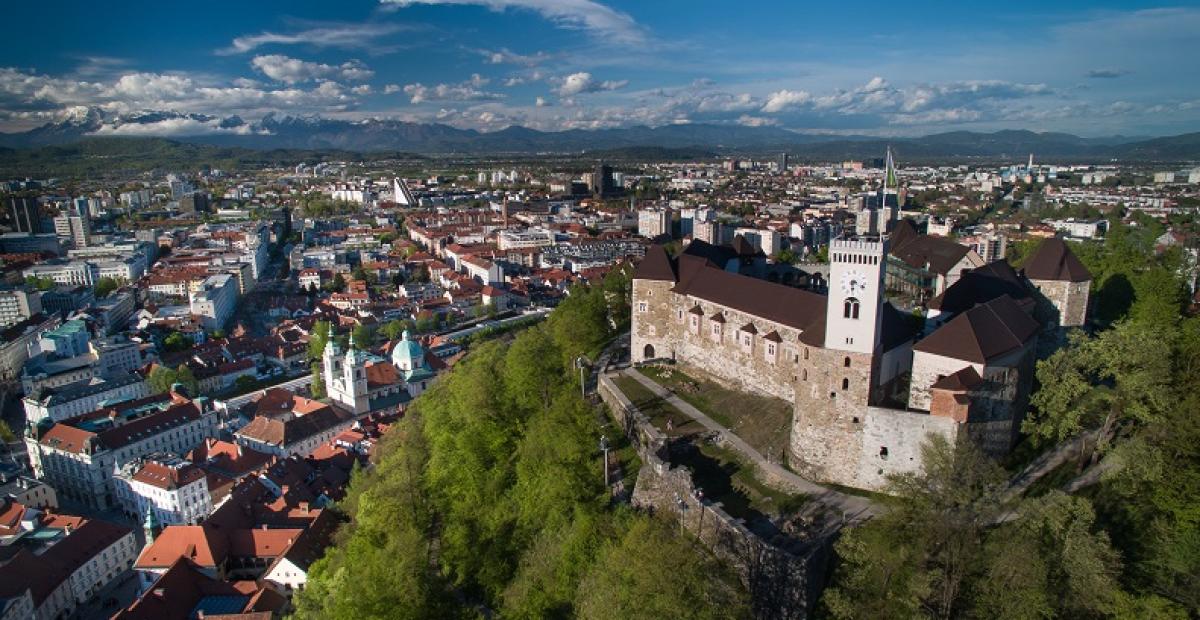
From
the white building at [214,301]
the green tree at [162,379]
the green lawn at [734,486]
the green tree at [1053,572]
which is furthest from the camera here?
the white building at [214,301]

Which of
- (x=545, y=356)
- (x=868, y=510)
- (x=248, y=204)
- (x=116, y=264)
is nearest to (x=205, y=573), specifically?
(x=545, y=356)

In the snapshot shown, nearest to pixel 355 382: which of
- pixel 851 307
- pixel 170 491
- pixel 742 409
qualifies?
pixel 170 491

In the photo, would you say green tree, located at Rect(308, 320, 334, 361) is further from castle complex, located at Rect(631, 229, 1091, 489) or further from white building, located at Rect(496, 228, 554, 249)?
castle complex, located at Rect(631, 229, 1091, 489)

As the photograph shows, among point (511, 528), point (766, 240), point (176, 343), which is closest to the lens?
point (511, 528)

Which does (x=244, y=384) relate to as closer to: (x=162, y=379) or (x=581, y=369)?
(x=162, y=379)

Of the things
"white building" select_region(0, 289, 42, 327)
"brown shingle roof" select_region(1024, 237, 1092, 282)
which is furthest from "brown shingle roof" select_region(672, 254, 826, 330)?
"white building" select_region(0, 289, 42, 327)

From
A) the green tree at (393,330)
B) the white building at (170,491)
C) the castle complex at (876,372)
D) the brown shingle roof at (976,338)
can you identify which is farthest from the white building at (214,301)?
the brown shingle roof at (976,338)

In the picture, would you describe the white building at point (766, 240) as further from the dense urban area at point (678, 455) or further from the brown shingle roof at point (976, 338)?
the brown shingle roof at point (976, 338)
